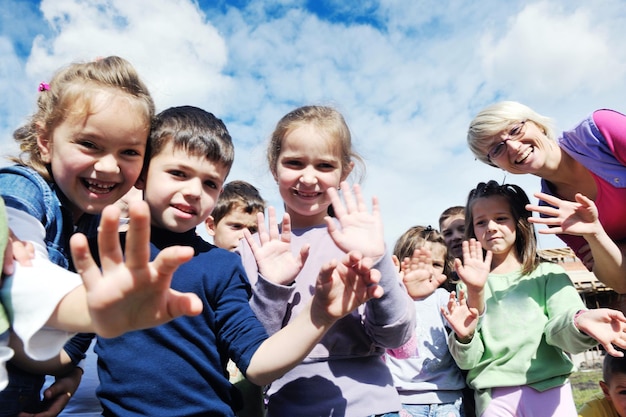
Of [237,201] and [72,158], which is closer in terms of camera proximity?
[72,158]

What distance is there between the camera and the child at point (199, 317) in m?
1.48

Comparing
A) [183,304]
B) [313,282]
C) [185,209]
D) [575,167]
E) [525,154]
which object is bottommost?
[183,304]

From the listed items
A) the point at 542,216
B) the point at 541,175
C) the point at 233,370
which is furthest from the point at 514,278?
the point at 233,370

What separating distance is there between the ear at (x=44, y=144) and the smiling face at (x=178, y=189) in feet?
1.15

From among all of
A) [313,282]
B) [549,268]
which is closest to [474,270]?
[549,268]

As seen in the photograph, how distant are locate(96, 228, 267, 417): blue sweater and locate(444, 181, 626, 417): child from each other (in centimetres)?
145

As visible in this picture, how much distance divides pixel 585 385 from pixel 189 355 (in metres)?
10.7

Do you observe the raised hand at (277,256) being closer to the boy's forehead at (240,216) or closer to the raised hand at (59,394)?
the raised hand at (59,394)

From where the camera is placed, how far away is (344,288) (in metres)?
1.50

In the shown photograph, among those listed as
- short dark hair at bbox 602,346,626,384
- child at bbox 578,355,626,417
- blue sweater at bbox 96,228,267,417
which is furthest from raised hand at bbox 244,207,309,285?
child at bbox 578,355,626,417

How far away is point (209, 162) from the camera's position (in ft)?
5.89

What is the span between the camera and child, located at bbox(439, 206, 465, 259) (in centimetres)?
393

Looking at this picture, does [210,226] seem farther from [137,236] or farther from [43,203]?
[137,236]

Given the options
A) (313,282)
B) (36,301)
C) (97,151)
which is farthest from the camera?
(313,282)
